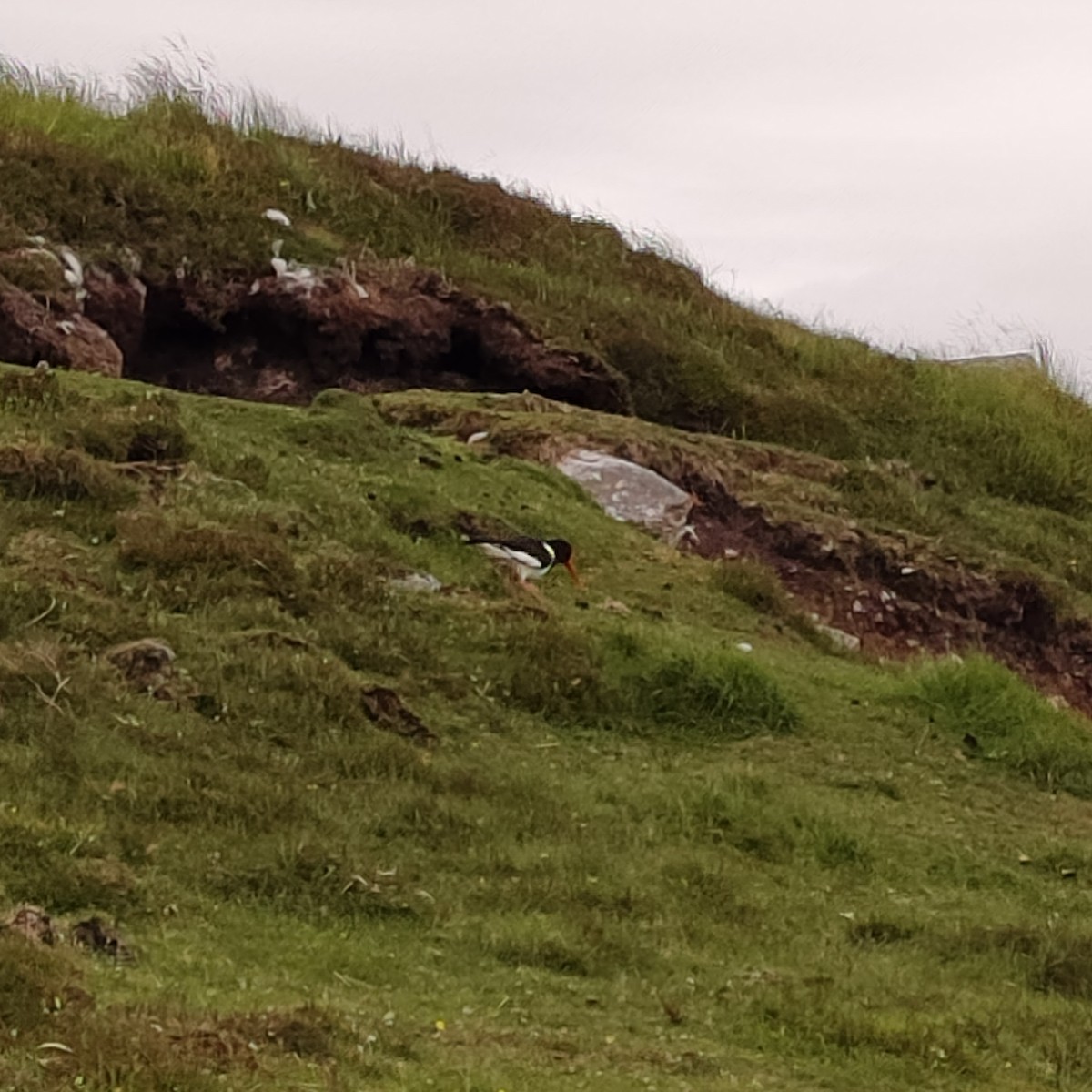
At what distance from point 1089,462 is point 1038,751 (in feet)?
28.2

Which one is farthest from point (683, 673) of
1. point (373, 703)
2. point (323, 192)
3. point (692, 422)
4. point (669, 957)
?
point (323, 192)

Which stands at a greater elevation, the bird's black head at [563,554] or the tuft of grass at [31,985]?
the bird's black head at [563,554]

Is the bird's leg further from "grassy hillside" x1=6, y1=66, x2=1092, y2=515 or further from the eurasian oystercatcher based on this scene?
"grassy hillside" x1=6, y1=66, x2=1092, y2=515

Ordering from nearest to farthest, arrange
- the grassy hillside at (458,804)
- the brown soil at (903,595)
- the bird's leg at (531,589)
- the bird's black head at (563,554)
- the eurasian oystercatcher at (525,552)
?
the grassy hillside at (458,804), the bird's leg at (531,589), the eurasian oystercatcher at (525,552), the bird's black head at (563,554), the brown soil at (903,595)

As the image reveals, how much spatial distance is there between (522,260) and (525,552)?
8137 mm

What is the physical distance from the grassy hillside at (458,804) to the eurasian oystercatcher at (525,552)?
19 cm

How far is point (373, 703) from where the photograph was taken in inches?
341

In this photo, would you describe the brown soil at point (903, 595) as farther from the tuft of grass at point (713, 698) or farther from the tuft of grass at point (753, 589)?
the tuft of grass at point (713, 698)

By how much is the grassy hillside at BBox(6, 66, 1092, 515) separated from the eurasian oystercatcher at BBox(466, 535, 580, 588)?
211 inches

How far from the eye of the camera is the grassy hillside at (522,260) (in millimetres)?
15781

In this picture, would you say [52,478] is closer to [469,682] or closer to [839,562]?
[469,682]

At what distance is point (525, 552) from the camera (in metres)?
11.1

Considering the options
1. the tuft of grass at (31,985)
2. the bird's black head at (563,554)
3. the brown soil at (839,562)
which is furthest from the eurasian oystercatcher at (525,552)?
the tuft of grass at (31,985)

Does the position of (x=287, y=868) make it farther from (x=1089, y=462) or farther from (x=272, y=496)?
(x=1089, y=462)
